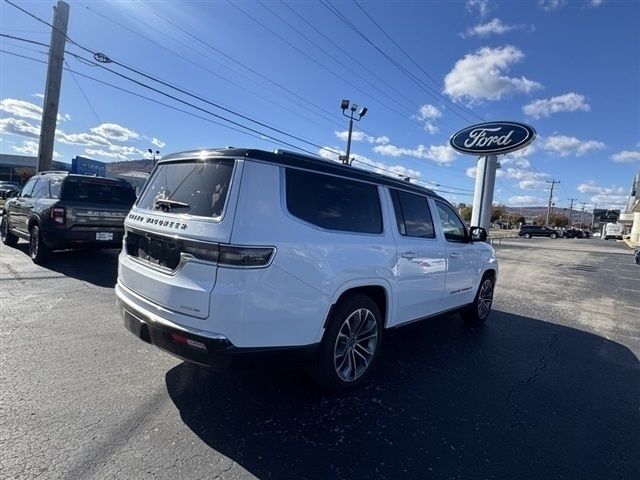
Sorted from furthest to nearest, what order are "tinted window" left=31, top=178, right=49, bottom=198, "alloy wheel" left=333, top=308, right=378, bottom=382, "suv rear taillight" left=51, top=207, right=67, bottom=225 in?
"tinted window" left=31, top=178, right=49, bottom=198, "suv rear taillight" left=51, top=207, right=67, bottom=225, "alloy wheel" left=333, top=308, right=378, bottom=382

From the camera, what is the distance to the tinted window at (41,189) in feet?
27.2

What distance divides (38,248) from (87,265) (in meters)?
0.92

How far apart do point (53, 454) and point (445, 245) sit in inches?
→ 162

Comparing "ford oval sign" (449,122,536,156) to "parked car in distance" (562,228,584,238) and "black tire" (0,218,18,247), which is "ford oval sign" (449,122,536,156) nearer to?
"black tire" (0,218,18,247)

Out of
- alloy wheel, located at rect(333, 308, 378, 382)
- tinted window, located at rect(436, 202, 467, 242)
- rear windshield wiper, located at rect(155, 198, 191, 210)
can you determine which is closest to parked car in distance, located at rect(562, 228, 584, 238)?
tinted window, located at rect(436, 202, 467, 242)

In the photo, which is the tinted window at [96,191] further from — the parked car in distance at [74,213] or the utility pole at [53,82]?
the utility pole at [53,82]

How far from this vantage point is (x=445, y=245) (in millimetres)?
4707

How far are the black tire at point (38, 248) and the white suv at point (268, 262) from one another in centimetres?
554

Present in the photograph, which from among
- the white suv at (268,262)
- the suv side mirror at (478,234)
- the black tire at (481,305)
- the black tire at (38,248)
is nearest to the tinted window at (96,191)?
the black tire at (38,248)

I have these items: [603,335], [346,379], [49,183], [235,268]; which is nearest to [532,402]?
[346,379]

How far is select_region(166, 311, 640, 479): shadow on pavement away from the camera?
258cm

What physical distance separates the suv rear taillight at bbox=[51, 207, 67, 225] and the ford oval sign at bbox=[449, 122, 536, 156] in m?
16.4

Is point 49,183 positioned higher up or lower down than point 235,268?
higher up

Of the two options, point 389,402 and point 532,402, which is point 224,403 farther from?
point 532,402
